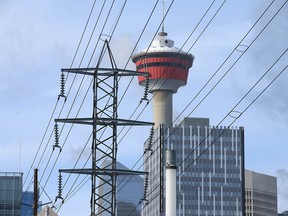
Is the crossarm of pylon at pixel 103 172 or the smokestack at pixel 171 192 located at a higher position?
the smokestack at pixel 171 192

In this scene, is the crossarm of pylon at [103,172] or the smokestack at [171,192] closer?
the crossarm of pylon at [103,172]

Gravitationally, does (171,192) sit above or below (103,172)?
above

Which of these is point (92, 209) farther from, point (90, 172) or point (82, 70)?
point (82, 70)

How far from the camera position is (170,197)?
408 feet

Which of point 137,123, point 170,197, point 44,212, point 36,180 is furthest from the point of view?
point 170,197

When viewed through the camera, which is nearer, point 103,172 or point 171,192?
point 103,172

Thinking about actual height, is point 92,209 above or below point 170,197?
below

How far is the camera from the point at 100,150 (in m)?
86.8

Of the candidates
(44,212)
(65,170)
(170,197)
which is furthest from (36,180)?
(170,197)

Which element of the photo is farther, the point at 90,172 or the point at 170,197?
the point at 170,197

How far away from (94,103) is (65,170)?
5.26 metres

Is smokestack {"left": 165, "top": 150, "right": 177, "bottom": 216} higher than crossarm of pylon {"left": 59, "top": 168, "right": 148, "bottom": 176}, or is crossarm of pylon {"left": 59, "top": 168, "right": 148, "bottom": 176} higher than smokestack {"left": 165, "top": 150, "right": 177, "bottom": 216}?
smokestack {"left": 165, "top": 150, "right": 177, "bottom": 216}

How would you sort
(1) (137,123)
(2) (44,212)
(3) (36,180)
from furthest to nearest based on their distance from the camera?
(3) (36,180) → (2) (44,212) → (1) (137,123)

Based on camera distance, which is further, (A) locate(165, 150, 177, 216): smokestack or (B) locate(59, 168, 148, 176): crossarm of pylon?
(A) locate(165, 150, 177, 216): smokestack
